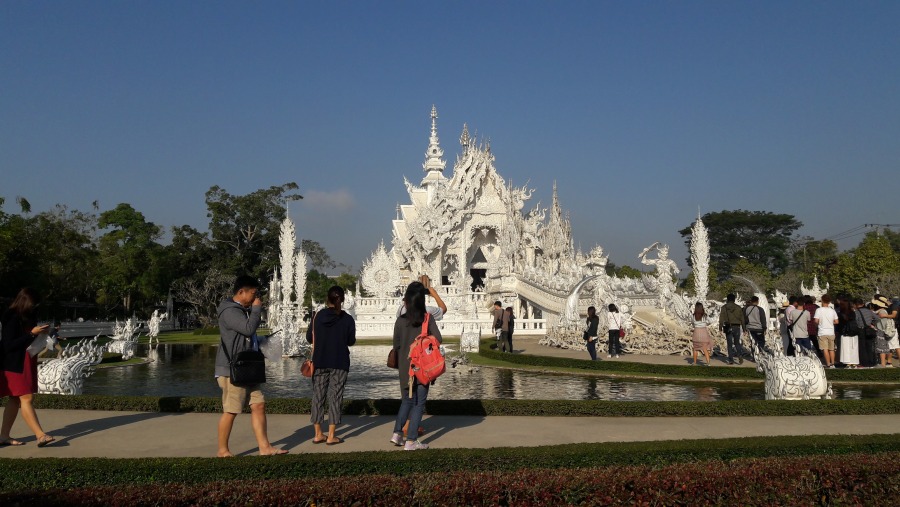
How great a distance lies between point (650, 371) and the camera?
15.0 metres

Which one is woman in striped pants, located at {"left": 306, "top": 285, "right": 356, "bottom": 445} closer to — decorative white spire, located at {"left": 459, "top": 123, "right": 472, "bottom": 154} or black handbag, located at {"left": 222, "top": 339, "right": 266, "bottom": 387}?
black handbag, located at {"left": 222, "top": 339, "right": 266, "bottom": 387}

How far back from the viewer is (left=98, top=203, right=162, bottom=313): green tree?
165 ft

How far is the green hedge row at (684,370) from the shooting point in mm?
13594

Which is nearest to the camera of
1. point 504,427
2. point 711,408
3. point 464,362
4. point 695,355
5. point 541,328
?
point 504,427

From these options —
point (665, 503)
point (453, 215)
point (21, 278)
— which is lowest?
point (665, 503)

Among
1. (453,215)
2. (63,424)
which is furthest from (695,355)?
(453,215)

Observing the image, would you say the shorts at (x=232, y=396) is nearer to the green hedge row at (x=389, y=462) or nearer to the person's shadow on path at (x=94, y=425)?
the green hedge row at (x=389, y=462)

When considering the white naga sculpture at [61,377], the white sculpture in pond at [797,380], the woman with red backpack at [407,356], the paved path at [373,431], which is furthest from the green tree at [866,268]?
the white naga sculpture at [61,377]

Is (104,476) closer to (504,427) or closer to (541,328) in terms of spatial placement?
(504,427)

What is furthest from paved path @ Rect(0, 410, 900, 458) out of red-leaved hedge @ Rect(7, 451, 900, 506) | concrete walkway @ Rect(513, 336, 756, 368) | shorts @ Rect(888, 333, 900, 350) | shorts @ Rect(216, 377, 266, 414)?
shorts @ Rect(888, 333, 900, 350)

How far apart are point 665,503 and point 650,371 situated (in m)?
9.70

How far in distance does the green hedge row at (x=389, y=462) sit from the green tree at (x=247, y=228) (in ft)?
174

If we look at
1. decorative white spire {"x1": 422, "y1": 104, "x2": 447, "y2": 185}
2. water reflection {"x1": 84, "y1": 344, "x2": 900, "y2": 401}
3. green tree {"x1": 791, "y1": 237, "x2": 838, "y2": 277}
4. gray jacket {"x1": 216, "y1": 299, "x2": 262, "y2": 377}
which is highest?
decorative white spire {"x1": 422, "y1": 104, "x2": 447, "y2": 185}

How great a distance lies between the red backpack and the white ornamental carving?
30.5 m
